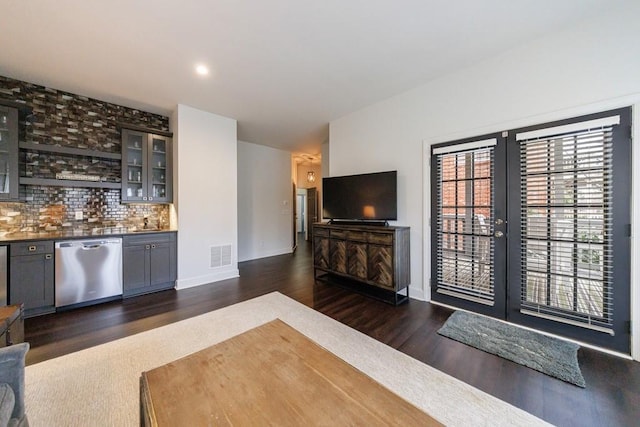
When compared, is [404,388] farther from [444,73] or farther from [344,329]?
[444,73]

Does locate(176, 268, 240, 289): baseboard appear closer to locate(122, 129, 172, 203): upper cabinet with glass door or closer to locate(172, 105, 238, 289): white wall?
locate(172, 105, 238, 289): white wall

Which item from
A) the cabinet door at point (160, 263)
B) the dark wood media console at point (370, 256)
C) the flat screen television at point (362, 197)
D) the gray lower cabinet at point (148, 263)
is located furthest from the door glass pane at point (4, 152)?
the flat screen television at point (362, 197)

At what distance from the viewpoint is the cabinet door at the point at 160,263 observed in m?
3.56

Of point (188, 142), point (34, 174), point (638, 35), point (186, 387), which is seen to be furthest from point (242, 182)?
point (638, 35)

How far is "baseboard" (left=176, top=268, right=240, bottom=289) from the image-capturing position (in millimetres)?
3796

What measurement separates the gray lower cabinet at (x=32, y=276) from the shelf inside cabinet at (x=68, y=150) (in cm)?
126

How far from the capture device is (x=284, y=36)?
2.30 metres

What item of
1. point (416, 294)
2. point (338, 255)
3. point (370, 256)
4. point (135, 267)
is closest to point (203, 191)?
point (135, 267)

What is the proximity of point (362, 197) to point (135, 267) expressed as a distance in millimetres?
3496

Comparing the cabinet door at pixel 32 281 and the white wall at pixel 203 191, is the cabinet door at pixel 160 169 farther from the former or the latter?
the cabinet door at pixel 32 281

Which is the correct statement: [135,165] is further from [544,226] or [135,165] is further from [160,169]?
[544,226]

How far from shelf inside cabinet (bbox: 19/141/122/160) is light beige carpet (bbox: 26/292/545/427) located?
8.98 feet

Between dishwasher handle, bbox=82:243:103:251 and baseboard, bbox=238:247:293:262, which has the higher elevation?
dishwasher handle, bbox=82:243:103:251

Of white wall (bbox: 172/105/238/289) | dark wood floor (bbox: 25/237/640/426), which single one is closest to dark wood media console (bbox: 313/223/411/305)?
dark wood floor (bbox: 25/237/640/426)
